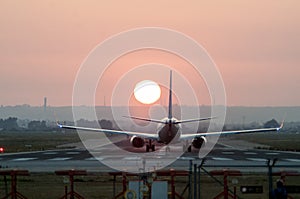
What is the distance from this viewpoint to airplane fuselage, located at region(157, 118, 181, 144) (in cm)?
6894

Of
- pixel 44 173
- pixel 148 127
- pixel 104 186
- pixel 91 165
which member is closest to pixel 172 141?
pixel 91 165

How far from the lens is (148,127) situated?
11700 cm

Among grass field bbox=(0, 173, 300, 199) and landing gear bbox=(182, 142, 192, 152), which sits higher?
landing gear bbox=(182, 142, 192, 152)

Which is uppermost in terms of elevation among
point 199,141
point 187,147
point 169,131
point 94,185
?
point 187,147

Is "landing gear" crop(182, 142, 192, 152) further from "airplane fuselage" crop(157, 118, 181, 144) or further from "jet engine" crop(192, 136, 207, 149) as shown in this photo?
"airplane fuselage" crop(157, 118, 181, 144)

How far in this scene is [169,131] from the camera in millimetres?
69312

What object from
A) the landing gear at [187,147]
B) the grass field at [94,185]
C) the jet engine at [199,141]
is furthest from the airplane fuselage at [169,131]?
the grass field at [94,185]

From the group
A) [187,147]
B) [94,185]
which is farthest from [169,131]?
[94,185]

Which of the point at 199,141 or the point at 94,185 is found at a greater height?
the point at 199,141

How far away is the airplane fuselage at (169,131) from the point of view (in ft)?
226

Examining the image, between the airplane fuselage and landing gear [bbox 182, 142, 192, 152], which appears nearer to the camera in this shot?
the airplane fuselage

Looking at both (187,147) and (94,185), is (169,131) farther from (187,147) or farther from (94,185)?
(94,185)

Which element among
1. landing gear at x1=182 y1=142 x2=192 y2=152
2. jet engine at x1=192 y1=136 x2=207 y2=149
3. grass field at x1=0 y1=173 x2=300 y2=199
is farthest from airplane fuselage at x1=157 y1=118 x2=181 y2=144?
grass field at x1=0 y1=173 x2=300 y2=199

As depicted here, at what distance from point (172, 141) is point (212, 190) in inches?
1442
